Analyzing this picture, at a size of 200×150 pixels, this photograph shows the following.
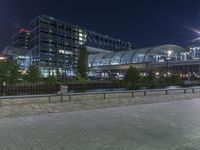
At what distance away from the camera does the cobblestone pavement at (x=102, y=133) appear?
6309 mm

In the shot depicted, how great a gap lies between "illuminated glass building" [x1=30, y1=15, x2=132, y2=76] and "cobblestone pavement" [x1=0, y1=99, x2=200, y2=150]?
96622 mm

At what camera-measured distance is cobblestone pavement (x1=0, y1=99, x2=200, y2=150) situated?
631cm

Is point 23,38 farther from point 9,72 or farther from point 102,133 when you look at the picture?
point 102,133

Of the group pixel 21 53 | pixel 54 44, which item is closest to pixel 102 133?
pixel 21 53

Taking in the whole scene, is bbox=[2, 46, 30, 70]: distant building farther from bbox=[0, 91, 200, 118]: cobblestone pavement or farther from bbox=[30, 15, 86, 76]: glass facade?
bbox=[0, 91, 200, 118]: cobblestone pavement

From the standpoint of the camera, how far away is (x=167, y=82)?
195 feet

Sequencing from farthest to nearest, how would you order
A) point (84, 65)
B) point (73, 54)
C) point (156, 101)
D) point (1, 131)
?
point (73, 54)
point (84, 65)
point (156, 101)
point (1, 131)

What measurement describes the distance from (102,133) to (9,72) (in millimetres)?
33829

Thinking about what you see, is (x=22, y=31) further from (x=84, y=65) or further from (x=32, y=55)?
(x=84, y=65)

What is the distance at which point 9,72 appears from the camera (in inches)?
1522

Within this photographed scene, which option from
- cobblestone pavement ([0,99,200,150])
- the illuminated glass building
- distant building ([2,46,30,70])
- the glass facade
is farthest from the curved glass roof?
A: cobblestone pavement ([0,99,200,150])

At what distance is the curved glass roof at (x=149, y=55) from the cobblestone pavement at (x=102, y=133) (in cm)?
8239

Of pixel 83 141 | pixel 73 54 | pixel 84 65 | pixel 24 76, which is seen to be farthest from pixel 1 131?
pixel 73 54

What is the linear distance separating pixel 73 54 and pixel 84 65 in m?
74.0
